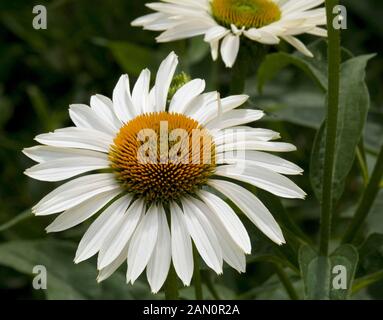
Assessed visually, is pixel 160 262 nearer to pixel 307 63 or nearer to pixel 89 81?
pixel 307 63

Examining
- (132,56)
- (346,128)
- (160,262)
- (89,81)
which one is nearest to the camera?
(160,262)

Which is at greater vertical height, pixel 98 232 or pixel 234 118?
pixel 234 118

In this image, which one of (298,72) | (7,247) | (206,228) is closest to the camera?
(206,228)

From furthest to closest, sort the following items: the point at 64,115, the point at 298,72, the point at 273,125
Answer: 1. the point at 298,72
2. the point at 64,115
3. the point at 273,125

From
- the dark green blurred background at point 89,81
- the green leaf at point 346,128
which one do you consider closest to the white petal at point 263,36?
the green leaf at point 346,128

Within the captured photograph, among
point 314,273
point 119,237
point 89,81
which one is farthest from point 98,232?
point 89,81

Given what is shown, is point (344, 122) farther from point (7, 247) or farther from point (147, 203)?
point (7, 247)

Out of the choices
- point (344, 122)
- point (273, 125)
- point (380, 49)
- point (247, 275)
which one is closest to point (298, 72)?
point (380, 49)
